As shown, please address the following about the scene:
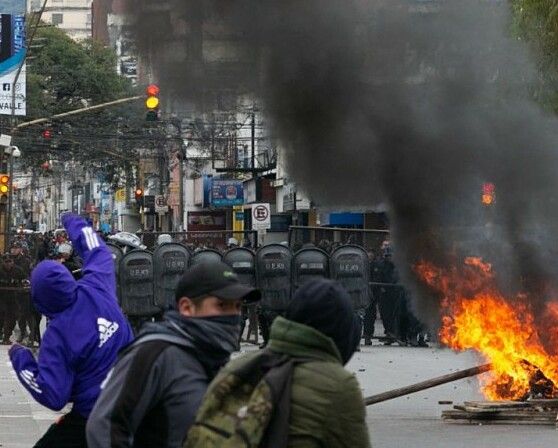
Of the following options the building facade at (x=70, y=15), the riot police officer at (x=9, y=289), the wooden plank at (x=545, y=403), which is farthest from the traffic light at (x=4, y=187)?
the building facade at (x=70, y=15)

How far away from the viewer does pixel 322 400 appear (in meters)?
3.75

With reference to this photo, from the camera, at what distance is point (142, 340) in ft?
14.7

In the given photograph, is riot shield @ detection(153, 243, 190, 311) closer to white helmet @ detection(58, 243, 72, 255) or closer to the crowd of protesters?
white helmet @ detection(58, 243, 72, 255)

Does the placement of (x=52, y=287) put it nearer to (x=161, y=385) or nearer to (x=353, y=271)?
(x=161, y=385)

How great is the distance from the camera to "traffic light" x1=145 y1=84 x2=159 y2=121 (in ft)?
55.8

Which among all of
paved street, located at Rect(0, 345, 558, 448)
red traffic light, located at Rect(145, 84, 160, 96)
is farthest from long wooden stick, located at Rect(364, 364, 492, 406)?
red traffic light, located at Rect(145, 84, 160, 96)

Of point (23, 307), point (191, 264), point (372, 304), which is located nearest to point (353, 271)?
point (372, 304)

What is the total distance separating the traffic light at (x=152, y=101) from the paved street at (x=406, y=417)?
3761 millimetres

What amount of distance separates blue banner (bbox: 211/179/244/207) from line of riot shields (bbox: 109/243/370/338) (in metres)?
23.4

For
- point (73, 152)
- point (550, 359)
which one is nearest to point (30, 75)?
point (73, 152)

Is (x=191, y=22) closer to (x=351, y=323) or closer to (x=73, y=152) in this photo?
(x=351, y=323)

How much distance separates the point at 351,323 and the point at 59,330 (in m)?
2.24

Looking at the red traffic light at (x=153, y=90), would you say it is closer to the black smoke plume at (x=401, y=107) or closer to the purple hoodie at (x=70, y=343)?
the black smoke plume at (x=401, y=107)

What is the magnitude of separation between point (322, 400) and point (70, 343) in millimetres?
2272
